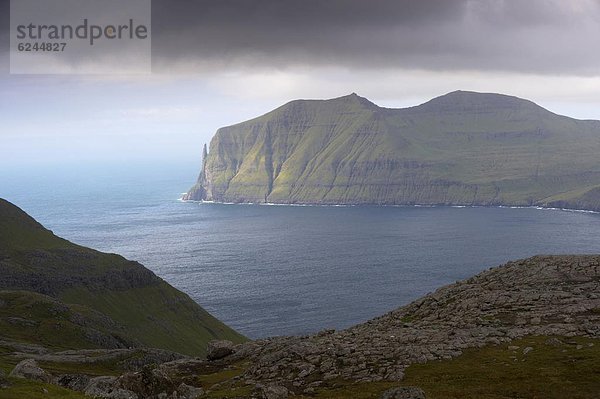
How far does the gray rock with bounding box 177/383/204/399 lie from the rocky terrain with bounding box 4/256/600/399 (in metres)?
0.12

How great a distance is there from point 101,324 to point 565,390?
158069 millimetres

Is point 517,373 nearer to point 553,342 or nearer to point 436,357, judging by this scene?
point 553,342

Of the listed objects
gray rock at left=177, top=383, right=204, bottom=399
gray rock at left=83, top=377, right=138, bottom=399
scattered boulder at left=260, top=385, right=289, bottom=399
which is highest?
scattered boulder at left=260, top=385, right=289, bottom=399

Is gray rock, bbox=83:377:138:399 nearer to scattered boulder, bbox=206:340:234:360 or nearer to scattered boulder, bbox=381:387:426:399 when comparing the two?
scattered boulder, bbox=206:340:234:360

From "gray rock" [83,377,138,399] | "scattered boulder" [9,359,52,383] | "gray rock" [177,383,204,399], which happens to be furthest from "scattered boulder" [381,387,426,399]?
"scattered boulder" [9,359,52,383]

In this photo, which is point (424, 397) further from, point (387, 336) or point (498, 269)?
point (498, 269)

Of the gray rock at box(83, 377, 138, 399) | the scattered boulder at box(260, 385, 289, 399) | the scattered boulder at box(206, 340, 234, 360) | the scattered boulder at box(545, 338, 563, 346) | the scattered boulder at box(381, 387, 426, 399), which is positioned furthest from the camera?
the scattered boulder at box(206, 340, 234, 360)

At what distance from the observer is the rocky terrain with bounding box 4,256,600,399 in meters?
53.8

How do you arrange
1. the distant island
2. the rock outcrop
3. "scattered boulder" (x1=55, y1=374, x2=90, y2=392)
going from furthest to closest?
"scattered boulder" (x1=55, y1=374, x2=90, y2=392), the rock outcrop, the distant island

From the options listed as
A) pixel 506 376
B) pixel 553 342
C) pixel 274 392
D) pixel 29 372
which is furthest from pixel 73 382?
pixel 553 342

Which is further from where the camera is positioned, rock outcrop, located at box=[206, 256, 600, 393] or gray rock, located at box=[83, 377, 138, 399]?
rock outcrop, located at box=[206, 256, 600, 393]

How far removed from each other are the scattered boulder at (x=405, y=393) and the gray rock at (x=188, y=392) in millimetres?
19111

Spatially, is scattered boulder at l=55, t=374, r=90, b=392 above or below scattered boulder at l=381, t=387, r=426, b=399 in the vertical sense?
below

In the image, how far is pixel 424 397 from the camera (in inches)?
1672
